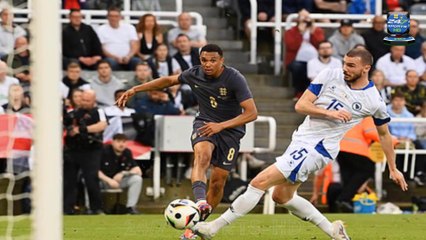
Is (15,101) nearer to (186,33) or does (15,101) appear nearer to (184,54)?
(184,54)

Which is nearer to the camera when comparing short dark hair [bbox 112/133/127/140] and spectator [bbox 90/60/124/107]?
short dark hair [bbox 112/133/127/140]

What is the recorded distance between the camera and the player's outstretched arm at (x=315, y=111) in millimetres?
11383

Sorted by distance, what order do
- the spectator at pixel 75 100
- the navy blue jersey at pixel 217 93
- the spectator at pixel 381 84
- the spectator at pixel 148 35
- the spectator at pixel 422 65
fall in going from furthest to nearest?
1. the spectator at pixel 422 65
2. the spectator at pixel 381 84
3. the spectator at pixel 148 35
4. the spectator at pixel 75 100
5. the navy blue jersey at pixel 217 93

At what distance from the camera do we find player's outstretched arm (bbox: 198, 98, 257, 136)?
1245cm

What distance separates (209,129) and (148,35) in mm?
7259

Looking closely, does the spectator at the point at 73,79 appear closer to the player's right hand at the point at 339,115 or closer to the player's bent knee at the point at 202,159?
the player's bent knee at the point at 202,159

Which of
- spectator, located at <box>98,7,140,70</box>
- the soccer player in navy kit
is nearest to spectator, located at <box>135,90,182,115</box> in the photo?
spectator, located at <box>98,7,140,70</box>

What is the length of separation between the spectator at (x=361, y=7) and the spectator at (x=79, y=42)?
5263 millimetres

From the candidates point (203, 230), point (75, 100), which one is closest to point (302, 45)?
point (75, 100)

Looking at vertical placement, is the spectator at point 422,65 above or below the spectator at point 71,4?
below

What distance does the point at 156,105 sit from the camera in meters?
18.6

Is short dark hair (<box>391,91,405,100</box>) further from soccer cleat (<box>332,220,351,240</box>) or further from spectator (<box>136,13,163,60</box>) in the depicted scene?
soccer cleat (<box>332,220,351,240</box>)

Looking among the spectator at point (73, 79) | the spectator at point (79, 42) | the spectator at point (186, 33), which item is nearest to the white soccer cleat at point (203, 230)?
the spectator at point (73, 79)

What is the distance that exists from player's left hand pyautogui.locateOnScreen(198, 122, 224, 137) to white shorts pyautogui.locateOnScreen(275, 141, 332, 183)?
0.98 m
